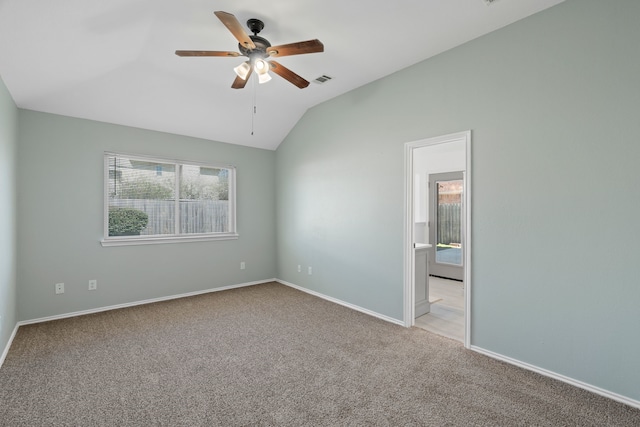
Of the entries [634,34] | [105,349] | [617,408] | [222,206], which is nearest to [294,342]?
[105,349]

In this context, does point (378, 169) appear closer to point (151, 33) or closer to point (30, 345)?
point (151, 33)

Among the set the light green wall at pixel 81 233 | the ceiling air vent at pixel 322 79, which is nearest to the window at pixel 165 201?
the light green wall at pixel 81 233

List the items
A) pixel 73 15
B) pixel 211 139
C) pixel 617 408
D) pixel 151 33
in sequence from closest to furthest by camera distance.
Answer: pixel 617 408 < pixel 73 15 < pixel 151 33 < pixel 211 139

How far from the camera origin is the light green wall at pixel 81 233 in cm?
347

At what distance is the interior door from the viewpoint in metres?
5.79

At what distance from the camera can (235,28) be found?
81.6 inches

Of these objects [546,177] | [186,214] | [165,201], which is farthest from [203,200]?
[546,177]

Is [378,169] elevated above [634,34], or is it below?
below

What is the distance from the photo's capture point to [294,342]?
3.01m

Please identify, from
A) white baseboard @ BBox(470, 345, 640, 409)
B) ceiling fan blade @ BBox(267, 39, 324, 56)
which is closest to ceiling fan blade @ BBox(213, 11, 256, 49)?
ceiling fan blade @ BBox(267, 39, 324, 56)

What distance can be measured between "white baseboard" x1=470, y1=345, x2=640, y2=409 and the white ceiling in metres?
2.89

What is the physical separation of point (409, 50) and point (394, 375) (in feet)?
9.92

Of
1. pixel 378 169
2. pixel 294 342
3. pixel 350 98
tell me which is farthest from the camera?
pixel 350 98

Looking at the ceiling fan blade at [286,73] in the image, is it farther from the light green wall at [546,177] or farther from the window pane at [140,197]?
the window pane at [140,197]
